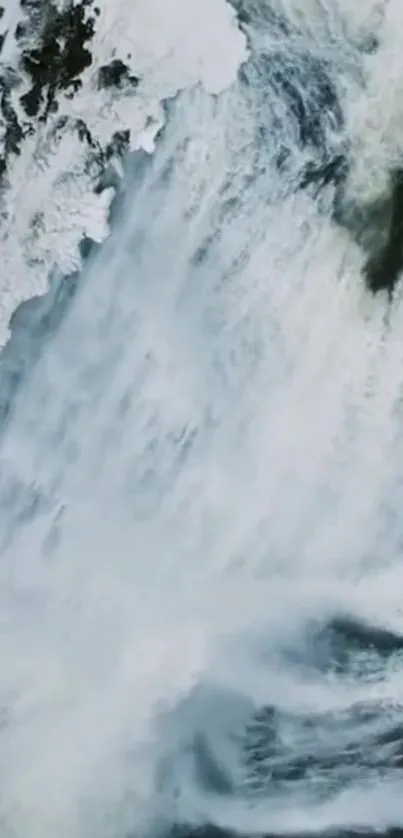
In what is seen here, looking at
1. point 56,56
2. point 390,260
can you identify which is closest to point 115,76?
point 56,56

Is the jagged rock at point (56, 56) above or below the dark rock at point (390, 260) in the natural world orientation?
above

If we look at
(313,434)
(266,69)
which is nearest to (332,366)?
(313,434)

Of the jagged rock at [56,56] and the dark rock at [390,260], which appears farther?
the dark rock at [390,260]

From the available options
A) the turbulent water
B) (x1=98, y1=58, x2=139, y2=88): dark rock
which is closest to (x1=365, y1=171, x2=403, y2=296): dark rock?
the turbulent water

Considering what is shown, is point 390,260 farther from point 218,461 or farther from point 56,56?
point 56,56

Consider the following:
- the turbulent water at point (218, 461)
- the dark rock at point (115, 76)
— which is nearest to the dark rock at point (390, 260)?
the turbulent water at point (218, 461)

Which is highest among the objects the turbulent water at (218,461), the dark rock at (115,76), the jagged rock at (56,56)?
the jagged rock at (56,56)

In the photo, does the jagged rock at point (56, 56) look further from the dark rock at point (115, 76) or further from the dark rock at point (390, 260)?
the dark rock at point (390, 260)

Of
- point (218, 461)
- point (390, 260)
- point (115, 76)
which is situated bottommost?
point (218, 461)

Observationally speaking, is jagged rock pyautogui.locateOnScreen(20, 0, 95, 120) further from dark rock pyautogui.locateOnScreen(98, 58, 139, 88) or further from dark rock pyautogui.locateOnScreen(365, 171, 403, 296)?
dark rock pyautogui.locateOnScreen(365, 171, 403, 296)
